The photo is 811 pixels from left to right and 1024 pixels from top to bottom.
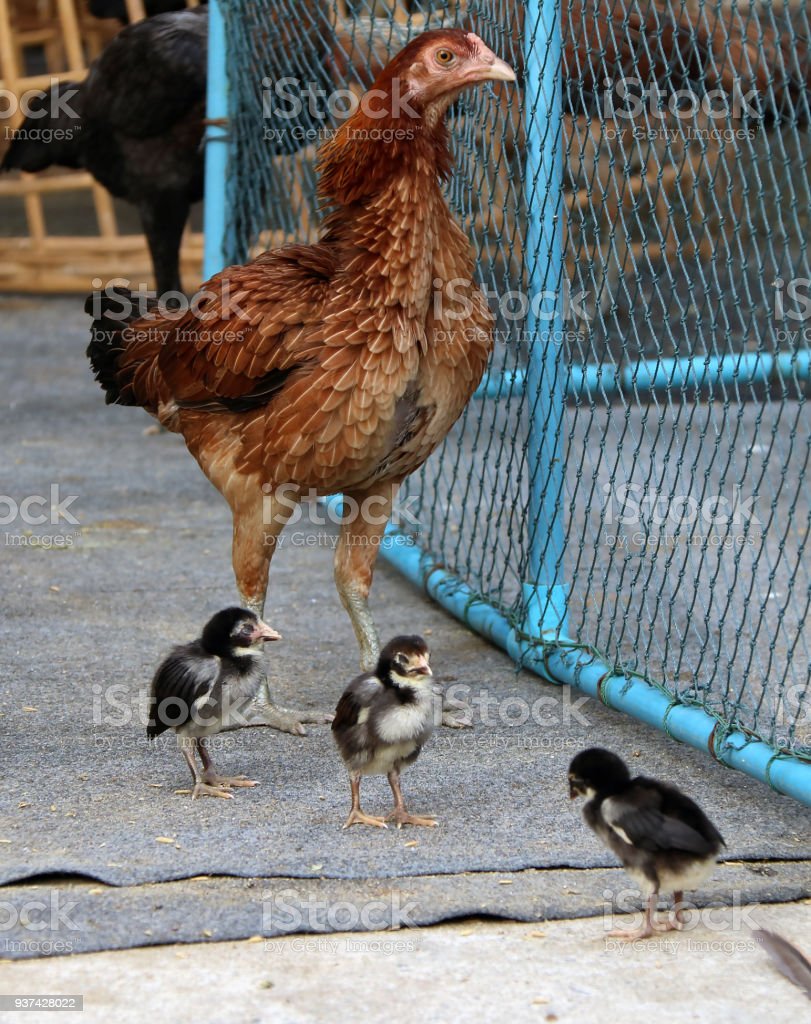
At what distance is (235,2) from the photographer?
20.3 ft

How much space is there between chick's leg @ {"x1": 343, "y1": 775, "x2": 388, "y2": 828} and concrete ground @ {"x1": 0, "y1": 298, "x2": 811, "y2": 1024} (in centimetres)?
3

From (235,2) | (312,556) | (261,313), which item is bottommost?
(312,556)

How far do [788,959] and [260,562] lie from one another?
6.19 ft

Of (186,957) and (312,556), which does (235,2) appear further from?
(186,957)

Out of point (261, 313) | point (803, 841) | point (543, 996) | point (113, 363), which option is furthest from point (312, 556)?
point (543, 996)

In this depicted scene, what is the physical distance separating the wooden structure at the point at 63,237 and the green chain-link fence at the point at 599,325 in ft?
12.3

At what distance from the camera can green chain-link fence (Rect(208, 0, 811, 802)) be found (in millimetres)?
4047

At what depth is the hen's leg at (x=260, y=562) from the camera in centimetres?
394

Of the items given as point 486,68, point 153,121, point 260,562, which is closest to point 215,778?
point 260,562

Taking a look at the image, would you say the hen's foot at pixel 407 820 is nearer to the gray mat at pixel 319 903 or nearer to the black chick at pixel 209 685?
the gray mat at pixel 319 903

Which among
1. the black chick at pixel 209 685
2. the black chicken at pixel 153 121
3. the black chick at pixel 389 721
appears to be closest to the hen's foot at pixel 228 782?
the black chick at pixel 209 685

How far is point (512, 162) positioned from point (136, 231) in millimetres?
7662

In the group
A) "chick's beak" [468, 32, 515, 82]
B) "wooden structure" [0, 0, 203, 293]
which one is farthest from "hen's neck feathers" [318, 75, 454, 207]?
"wooden structure" [0, 0, 203, 293]

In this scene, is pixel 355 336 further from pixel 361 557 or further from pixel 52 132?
pixel 52 132
